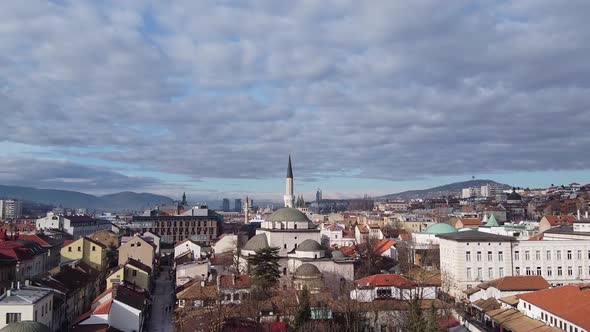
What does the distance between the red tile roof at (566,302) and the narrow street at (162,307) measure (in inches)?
902

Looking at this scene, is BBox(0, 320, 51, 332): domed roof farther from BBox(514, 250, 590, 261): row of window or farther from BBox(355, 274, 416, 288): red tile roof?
BBox(514, 250, 590, 261): row of window

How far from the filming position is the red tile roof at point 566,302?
80.8 feet

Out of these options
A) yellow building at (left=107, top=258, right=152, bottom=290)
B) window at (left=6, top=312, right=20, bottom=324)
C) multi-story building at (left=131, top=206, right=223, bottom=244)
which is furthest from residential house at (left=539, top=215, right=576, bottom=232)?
window at (left=6, top=312, right=20, bottom=324)

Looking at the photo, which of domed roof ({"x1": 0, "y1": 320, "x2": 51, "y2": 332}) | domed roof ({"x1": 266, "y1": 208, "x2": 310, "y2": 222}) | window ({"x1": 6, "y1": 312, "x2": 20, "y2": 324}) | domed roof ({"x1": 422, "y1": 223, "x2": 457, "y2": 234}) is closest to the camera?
domed roof ({"x1": 0, "y1": 320, "x2": 51, "y2": 332})

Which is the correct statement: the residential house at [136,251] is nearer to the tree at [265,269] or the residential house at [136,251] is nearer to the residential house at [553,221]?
the tree at [265,269]

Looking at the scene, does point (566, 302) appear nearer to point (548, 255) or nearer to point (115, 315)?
point (548, 255)

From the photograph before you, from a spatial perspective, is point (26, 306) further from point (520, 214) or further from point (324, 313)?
point (520, 214)

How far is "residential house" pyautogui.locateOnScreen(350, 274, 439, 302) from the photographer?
3553cm

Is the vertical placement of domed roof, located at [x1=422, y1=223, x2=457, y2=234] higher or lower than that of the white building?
higher

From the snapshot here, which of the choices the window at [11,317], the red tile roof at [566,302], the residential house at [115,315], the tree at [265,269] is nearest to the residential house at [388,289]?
the tree at [265,269]

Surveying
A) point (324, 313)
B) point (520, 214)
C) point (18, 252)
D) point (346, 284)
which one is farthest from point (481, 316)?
point (520, 214)

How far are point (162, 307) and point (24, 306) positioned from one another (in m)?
16.7

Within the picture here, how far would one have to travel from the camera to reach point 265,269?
134 ft

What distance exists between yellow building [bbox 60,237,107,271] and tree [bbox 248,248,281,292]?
1966 cm
